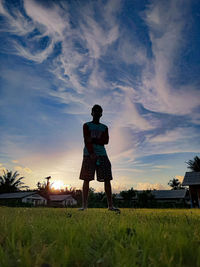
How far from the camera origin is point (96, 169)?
4.96 meters

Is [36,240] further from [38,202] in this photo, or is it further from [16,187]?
[16,187]

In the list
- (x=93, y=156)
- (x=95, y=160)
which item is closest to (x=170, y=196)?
(x=95, y=160)

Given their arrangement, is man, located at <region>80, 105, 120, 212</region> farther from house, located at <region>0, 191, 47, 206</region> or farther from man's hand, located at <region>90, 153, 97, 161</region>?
house, located at <region>0, 191, 47, 206</region>

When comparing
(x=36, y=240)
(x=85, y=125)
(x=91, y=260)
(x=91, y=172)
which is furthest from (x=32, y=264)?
(x=85, y=125)

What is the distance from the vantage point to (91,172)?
4.85 metres

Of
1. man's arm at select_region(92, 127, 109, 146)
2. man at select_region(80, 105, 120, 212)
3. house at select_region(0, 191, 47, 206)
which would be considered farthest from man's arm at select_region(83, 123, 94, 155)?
house at select_region(0, 191, 47, 206)

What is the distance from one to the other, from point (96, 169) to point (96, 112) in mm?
1460

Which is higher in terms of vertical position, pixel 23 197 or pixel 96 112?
pixel 23 197

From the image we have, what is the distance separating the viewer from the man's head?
541 centimetres

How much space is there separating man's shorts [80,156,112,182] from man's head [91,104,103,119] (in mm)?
1111

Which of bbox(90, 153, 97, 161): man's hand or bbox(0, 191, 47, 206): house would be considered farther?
bbox(0, 191, 47, 206): house

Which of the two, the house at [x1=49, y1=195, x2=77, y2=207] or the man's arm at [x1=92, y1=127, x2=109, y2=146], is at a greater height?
the house at [x1=49, y1=195, x2=77, y2=207]

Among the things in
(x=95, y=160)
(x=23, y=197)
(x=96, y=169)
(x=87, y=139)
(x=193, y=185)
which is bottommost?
(x=96, y=169)

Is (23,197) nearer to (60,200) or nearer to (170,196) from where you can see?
(60,200)
